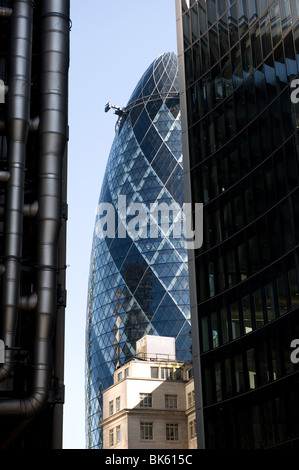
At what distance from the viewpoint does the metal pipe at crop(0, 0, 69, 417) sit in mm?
36250

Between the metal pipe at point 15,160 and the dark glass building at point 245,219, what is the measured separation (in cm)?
1353

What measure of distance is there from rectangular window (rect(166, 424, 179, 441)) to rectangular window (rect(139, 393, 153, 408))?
10.7 ft

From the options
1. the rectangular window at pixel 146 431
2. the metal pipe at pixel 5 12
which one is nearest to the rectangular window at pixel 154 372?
the rectangular window at pixel 146 431

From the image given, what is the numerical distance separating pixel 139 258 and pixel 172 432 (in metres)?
53.5

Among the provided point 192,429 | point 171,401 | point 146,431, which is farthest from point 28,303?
point 171,401

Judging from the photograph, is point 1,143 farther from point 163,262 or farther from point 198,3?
point 163,262

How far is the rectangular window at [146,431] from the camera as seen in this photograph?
287 feet

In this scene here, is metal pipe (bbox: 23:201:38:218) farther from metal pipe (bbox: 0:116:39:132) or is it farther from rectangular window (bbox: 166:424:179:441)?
rectangular window (bbox: 166:424:179:441)

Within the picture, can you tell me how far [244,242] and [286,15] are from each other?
42.1 feet

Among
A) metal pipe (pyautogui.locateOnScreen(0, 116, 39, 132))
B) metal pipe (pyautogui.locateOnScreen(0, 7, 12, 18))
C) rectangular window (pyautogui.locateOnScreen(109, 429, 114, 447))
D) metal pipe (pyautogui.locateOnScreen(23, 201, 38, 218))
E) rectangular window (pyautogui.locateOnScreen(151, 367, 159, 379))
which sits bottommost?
rectangular window (pyautogui.locateOnScreen(109, 429, 114, 447))

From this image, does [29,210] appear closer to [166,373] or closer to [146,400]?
[146,400]

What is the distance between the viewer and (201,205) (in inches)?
1994

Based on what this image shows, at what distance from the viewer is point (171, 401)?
92.9m

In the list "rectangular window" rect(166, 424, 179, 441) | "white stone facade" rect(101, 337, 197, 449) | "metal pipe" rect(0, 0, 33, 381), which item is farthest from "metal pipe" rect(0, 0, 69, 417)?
"rectangular window" rect(166, 424, 179, 441)
